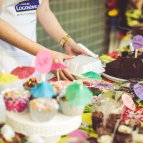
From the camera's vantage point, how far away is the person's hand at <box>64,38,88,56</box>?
1815 mm

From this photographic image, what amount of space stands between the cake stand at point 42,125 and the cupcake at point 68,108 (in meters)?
0.01

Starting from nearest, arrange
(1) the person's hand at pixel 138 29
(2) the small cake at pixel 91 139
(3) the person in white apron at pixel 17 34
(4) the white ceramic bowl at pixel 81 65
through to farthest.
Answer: (2) the small cake at pixel 91 139 < (3) the person in white apron at pixel 17 34 < (4) the white ceramic bowl at pixel 81 65 < (1) the person's hand at pixel 138 29

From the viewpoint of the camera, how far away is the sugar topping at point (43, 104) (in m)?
0.92

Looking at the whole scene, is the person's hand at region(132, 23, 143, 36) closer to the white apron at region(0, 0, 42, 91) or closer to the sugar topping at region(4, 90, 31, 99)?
the white apron at region(0, 0, 42, 91)

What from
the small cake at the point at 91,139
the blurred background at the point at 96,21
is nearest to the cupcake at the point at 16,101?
the small cake at the point at 91,139

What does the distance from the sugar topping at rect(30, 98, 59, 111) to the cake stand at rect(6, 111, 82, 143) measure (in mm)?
53

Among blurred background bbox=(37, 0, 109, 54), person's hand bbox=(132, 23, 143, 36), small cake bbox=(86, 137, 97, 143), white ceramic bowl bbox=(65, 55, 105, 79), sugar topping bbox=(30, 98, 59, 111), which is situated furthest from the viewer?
blurred background bbox=(37, 0, 109, 54)

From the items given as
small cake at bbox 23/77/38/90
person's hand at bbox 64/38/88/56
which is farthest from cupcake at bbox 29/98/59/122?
person's hand at bbox 64/38/88/56

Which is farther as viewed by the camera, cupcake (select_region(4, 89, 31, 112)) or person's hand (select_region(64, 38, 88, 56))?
person's hand (select_region(64, 38, 88, 56))

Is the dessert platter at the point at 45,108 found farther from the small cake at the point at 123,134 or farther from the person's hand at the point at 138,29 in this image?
the person's hand at the point at 138,29

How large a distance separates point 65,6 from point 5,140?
2766mm

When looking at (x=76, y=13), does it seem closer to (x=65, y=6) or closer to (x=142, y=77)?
(x=65, y=6)

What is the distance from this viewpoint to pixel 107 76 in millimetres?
1699

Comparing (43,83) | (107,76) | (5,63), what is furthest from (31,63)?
(43,83)
